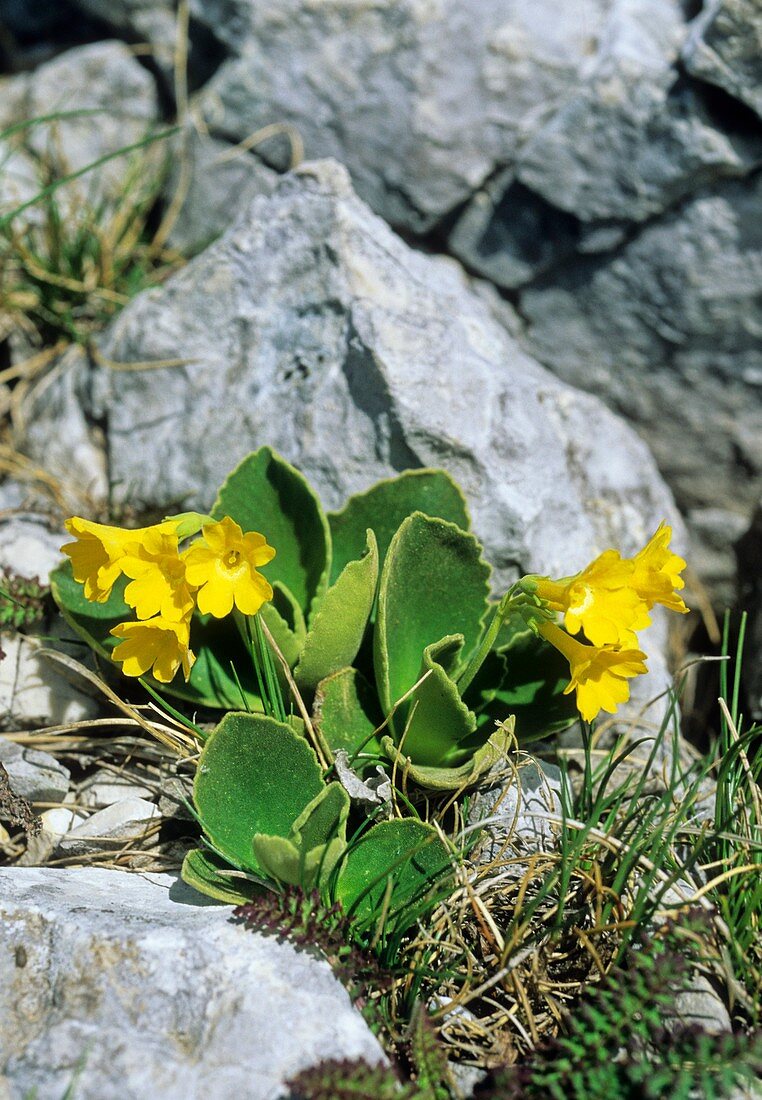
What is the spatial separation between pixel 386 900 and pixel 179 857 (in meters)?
0.67

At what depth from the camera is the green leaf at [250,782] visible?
204cm

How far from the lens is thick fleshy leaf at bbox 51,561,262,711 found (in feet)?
7.81

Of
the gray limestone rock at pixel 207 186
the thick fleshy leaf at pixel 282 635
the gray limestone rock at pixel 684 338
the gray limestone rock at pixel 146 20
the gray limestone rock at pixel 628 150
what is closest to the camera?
the thick fleshy leaf at pixel 282 635

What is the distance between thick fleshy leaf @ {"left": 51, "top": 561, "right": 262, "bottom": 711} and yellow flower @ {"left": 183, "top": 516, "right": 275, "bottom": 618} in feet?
1.28

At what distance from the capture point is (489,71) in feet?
11.4

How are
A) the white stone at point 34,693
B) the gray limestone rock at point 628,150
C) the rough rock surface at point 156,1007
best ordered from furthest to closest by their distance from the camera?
the gray limestone rock at point 628,150
the white stone at point 34,693
the rough rock surface at point 156,1007

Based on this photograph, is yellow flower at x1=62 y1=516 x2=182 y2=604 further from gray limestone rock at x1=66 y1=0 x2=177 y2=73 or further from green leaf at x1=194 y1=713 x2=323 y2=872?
gray limestone rock at x1=66 y1=0 x2=177 y2=73

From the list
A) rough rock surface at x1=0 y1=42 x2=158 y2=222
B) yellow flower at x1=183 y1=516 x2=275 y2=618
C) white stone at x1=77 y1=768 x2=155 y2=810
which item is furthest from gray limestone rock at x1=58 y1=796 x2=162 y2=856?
rough rock surface at x1=0 y1=42 x2=158 y2=222

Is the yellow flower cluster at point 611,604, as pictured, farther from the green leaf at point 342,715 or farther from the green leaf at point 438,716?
the green leaf at point 342,715

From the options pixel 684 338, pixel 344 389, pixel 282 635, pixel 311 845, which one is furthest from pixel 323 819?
pixel 684 338

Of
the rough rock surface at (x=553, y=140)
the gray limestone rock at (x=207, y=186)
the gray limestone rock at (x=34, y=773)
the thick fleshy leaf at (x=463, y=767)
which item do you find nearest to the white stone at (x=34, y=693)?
the gray limestone rock at (x=34, y=773)

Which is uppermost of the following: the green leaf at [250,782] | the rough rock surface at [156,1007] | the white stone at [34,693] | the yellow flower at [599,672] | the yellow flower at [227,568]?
the yellow flower at [599,672]

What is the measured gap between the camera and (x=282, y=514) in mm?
2518

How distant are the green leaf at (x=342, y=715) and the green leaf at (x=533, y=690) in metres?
0.32
